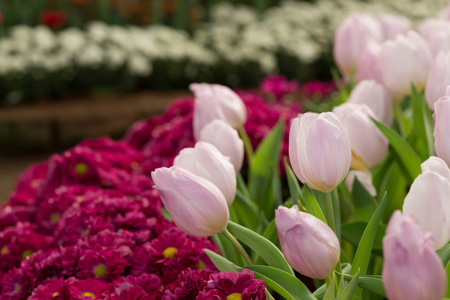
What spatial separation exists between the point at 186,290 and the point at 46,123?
4536 millimetres

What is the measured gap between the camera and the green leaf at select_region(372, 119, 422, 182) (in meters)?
1.16

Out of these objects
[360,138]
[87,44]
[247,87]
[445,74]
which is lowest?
[247,87]

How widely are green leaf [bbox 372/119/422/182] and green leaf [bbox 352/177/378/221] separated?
10cm

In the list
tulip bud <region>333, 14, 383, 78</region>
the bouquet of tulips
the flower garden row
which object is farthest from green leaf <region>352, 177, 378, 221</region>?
the flower garden row

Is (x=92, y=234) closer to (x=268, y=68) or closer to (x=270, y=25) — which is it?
(x=268, y=68)

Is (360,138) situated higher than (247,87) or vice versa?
(360,138)

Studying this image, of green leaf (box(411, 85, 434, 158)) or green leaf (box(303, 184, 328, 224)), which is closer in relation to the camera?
green leaf (box(303, 184, 328, 224))

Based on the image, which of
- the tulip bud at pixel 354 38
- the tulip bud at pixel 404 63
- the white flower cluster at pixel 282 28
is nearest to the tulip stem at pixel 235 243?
the tulip bud at pixel 404 63

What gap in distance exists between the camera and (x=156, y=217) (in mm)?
1348

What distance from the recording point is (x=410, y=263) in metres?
0.58

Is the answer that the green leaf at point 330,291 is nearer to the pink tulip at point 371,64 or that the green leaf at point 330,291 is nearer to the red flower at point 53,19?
the pink tulip at point 371,64

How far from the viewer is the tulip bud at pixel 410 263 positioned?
0.58 m

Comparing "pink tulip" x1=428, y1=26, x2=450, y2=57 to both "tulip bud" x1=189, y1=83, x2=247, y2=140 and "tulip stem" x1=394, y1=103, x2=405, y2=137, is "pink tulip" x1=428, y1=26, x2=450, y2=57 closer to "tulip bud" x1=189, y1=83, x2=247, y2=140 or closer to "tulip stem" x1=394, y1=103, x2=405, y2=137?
"tulip stem" x1=394, y1=103, x2=405, y2=137

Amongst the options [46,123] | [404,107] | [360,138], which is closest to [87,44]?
[46,123]
